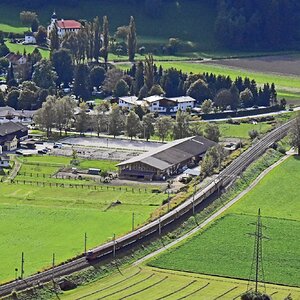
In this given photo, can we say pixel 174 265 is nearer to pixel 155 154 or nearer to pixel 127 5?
pixel 155 154

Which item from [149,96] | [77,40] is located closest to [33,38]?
[77,40]

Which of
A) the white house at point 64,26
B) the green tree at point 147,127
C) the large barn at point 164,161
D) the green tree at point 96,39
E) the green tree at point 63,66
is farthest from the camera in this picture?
the white house at point 64,26

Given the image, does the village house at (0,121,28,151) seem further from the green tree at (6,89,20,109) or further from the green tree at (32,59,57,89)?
the green tree at (32,59,57,89)

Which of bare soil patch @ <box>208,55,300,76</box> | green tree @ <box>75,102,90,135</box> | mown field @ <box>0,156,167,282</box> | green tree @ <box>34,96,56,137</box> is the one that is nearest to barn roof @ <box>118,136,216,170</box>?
mown field @ <box>0,156,167,282</box>

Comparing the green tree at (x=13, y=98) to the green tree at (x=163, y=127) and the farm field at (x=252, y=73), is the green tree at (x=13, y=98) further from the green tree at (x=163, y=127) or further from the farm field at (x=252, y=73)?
the farm field at (x=252, y=73)

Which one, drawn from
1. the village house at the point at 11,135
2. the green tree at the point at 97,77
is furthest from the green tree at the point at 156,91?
the village house at the point at 11,135

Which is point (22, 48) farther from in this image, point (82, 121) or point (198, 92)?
point (82, 121)
